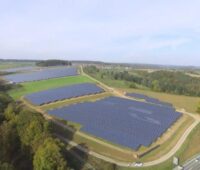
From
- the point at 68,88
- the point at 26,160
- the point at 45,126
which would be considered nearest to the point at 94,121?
the point at 45,126

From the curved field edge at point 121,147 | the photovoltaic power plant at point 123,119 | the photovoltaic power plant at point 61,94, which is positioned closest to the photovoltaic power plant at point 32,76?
the photovoltaic power plant at point 61,94

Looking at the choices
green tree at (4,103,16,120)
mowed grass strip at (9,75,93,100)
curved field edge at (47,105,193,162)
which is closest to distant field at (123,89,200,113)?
curved field edge at (47,105,193,162)

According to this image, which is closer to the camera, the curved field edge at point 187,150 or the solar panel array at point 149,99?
the curved field edge at point 187,150

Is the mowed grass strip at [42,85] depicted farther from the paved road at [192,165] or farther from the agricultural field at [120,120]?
the paved road at [192,165]

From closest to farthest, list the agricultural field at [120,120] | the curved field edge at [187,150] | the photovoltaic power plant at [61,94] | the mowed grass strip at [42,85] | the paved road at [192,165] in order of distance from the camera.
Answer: the paved road at [192,165] → the curved field edge at [187,150] → the agricultural field at [120,120] → the photovoltaic power plant at [61,94] → the mowed grass strip at [42,85]

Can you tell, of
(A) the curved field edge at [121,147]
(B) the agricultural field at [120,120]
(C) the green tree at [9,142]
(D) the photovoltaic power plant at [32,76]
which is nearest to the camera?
(C) the green tree at [9,142]

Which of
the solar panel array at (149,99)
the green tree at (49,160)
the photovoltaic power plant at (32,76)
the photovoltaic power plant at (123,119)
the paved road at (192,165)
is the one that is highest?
the green tree at (49,160)

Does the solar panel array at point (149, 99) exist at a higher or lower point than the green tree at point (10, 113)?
lower

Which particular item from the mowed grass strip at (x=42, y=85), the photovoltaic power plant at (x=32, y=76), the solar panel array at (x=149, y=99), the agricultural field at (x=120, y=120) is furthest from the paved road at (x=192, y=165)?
the photovoltaic power plant at (x=32, y=76)
